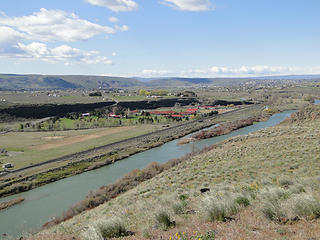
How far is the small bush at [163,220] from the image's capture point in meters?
7.39

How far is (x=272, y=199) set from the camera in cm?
775

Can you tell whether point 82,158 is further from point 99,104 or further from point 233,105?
point 233,105

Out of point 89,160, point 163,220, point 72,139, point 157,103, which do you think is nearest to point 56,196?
point 89,160

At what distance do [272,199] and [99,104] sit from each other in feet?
311

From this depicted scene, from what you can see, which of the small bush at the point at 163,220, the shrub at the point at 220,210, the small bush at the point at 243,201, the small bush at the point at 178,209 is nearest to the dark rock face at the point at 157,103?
the small bush at the point at 178,209

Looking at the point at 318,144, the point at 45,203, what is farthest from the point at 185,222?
the point at 45,203

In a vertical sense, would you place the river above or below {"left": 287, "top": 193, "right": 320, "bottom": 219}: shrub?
below

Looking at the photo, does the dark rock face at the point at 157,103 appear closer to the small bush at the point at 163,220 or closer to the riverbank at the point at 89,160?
the riverbank at the point at 89,160

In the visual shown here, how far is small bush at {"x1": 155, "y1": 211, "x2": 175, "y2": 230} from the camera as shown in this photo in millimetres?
7386

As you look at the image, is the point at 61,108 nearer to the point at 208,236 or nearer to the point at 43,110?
the point at 43,110

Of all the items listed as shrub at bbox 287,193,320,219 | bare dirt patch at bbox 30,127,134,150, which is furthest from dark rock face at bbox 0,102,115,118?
shrub at bbox 287,193,320,219

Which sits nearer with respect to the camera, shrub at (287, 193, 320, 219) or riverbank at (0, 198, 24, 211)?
shrub at (287, 193, 320, 219)

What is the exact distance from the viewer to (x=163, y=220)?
7.49 meters

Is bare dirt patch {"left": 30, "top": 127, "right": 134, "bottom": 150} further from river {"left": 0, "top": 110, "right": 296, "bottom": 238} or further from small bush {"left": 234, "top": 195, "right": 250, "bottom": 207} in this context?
small bush {"left": 234, "top": 195, "right": 250, "bottom": 207}
